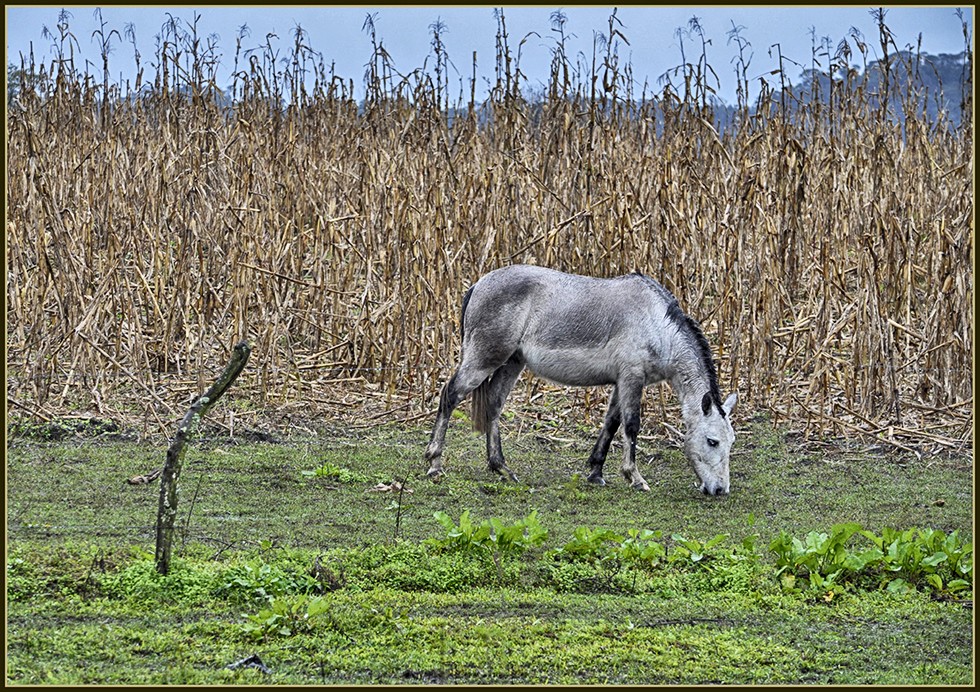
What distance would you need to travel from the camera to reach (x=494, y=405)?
26.9 feet

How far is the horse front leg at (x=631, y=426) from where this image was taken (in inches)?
309

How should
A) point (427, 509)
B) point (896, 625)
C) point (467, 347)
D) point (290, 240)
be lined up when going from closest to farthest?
point (896, 625)
point (427, 509)
point (467, 347)
point (290, 240)

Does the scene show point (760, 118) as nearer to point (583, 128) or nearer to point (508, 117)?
point (583, 128)

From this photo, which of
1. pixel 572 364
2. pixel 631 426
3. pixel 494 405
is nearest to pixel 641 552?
pixel 631 426

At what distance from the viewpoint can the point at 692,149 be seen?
1039 cm

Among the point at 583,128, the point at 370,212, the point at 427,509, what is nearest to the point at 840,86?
the point at 583,128

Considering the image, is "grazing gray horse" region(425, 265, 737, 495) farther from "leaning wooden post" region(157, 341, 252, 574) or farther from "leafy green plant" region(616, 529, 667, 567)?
"leaning wooden post" region(157, 341, 252, 574)

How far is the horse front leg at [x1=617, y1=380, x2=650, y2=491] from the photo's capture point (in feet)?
25.7

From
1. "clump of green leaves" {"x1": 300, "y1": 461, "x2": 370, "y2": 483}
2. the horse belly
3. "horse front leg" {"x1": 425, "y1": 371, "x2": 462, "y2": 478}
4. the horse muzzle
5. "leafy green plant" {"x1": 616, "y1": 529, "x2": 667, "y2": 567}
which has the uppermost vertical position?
the horse belly

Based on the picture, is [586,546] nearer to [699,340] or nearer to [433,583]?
[433,583]

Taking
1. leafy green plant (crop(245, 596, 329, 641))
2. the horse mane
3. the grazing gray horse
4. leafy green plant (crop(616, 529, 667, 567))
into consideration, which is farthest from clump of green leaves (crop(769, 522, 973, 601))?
leafy green plant (crop(245, 596, 329, 641))

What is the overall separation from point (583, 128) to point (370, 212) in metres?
2.18

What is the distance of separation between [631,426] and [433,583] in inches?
105

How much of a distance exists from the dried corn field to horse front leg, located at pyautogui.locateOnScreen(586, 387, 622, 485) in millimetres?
1273
